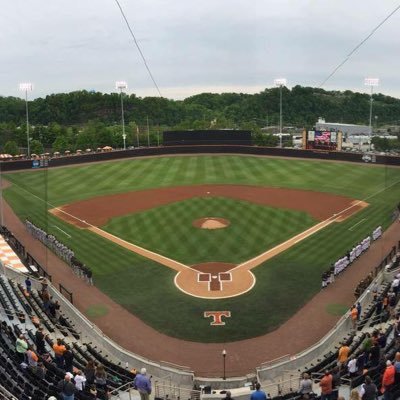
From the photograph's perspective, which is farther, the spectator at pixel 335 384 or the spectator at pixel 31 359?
the spectator at pixel 31 359

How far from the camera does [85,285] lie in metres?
28.0

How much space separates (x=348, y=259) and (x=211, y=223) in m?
12.9

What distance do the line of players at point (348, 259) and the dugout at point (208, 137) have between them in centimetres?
4614

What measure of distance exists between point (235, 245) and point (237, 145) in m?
47.0

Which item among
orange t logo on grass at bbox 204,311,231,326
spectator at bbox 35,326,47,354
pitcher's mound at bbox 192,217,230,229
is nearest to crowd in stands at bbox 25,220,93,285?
orange t logo on grass at bbox 204,311,231,326

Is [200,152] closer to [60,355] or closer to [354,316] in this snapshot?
[354,316]

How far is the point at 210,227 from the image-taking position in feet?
126

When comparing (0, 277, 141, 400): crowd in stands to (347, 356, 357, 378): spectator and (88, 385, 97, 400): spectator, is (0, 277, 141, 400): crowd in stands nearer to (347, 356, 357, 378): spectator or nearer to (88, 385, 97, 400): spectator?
(88, 385, 97, 400): spectator

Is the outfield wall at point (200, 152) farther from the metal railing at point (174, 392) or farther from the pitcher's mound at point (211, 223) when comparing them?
the metal railing at point (174, 392)

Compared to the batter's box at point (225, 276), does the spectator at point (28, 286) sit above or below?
above

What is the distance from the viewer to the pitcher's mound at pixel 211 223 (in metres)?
38.6

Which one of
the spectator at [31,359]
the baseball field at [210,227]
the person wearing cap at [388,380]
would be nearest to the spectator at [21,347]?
the spectator at [31,359]

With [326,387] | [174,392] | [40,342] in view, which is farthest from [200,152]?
[326,387]

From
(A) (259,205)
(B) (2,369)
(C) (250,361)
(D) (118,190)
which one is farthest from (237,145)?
(B) (2,369)
